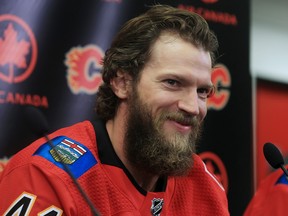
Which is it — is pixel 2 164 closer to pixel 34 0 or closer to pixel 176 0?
pixel 34 0

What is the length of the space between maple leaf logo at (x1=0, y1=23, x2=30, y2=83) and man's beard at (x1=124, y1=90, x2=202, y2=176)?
616 millimetres

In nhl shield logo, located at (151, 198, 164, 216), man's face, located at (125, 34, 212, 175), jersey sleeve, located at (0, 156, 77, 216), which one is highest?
man's face, located at (125, 34, 212, 175)

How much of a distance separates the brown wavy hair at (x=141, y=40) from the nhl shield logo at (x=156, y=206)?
26cm

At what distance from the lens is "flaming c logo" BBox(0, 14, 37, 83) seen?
5.97 ft

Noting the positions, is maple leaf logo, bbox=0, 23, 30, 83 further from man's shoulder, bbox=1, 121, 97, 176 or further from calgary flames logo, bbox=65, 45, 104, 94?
man's shoulder, bbox=1, 121, 97, 176

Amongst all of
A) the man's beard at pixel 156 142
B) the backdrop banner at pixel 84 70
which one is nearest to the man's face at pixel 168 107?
the man's beard at pixel 156 142

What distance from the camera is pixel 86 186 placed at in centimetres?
121

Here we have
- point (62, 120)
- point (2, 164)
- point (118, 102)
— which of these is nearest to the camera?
point (118, 102)

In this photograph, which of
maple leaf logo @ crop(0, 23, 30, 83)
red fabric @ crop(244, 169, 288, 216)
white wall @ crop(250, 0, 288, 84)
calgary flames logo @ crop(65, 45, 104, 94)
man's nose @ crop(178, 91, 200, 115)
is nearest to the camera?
man's nose @ crop(178, 91, 200, 115)

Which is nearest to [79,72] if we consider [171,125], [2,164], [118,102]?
[2,164]

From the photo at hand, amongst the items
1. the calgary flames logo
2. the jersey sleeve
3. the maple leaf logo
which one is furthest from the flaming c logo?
the jersey sleeve

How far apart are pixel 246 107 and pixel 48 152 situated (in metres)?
1.32

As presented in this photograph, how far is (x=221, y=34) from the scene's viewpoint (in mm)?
2314

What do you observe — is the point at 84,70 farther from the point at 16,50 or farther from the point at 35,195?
the point at 35,195
